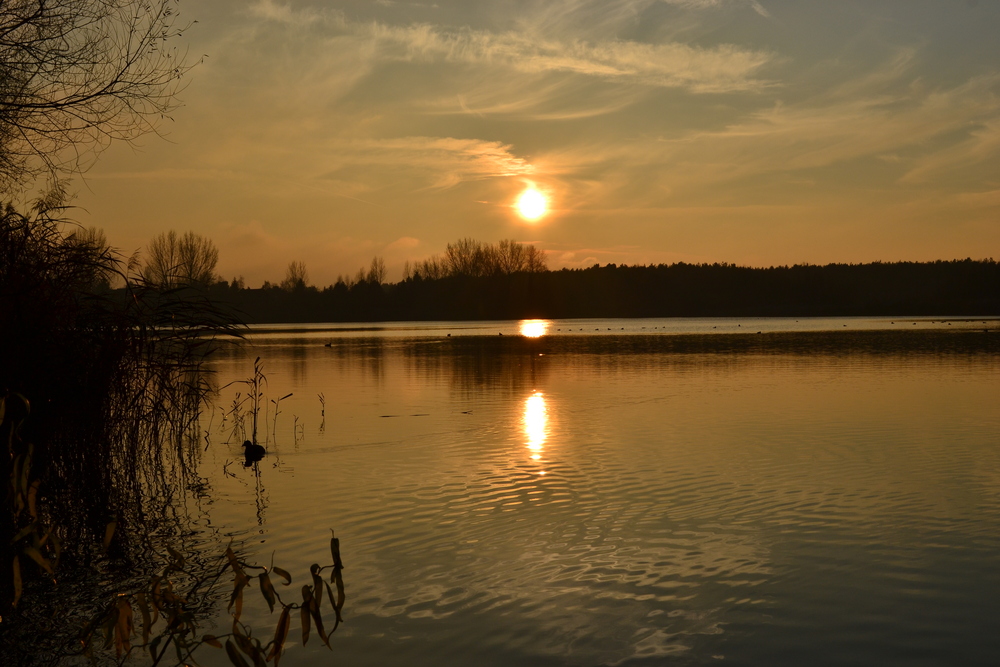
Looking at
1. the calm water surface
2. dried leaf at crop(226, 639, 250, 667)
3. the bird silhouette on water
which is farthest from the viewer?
the bird silhouette on water

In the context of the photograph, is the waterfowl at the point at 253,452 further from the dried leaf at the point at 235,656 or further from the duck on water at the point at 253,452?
the dried leaf at the point at 235,656

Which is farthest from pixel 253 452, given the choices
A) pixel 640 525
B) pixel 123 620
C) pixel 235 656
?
pixel 235 656

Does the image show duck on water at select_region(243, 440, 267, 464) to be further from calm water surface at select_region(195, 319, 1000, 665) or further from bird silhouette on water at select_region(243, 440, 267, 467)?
calm water surface at select_region(195, 319, 1000, 665)

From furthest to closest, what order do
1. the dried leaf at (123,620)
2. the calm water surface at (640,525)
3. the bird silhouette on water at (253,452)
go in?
the bird silhouette on water at (253,452) → the calm water surface at (640,525) → the dried leaf at (123,620)

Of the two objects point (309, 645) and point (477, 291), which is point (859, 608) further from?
point (477, 291)

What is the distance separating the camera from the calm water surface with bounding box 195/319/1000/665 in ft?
26.8

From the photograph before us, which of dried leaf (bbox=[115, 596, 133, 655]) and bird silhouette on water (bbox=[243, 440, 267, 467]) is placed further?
bird silhouette on water (bbox=[243, 440, 267, 467])

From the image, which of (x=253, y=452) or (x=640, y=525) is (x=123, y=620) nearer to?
(x=640, y=525)

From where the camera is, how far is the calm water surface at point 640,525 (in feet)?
26.8

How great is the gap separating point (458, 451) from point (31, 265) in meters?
10.4

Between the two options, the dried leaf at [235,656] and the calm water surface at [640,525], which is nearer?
the dried leaf at [235,656]

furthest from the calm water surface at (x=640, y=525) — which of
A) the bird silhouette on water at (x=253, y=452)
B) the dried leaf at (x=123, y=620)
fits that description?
the dried leaf at (x=123, y=620)

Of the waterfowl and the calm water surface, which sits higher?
the waterfowl

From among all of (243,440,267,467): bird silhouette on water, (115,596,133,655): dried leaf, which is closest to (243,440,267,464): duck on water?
(243,440,267,467): bird silhouette on water
